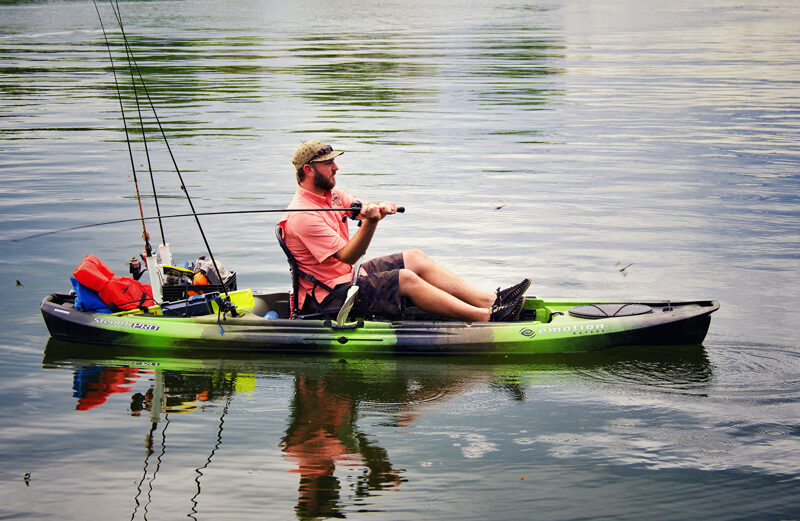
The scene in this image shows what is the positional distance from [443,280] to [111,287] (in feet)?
8.43

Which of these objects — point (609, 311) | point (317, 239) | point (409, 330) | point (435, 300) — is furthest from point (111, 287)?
point (609, 311)

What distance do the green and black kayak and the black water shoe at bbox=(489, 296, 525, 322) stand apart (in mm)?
132

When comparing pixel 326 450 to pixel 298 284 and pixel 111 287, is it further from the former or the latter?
pixel 111 287

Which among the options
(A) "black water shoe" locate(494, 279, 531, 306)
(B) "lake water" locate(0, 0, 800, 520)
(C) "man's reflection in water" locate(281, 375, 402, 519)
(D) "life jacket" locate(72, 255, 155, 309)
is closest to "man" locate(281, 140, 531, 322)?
(A) "black water shoe" locate(494, 279, 531, 306)

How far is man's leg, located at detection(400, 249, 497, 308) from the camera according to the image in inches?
294

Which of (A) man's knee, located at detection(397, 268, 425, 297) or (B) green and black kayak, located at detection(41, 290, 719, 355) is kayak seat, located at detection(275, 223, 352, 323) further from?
(A) man's knee, located at detection(397, 268, 425, 297)

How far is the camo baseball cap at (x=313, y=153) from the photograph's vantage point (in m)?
7.16

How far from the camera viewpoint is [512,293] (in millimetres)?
7527

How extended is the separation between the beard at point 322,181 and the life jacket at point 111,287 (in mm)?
1706

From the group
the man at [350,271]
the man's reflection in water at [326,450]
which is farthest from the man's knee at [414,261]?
the man's reflection in water at [326,450]

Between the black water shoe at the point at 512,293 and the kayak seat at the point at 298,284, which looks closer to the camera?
the kayak seat at the point at 298,284

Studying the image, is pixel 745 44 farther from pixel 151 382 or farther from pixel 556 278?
pixel 151 382

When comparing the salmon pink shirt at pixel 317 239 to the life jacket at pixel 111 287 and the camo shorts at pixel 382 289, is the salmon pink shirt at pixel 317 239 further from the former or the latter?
the life jacket at pixel 111 287

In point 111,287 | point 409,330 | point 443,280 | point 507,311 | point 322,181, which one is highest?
point 322,181
